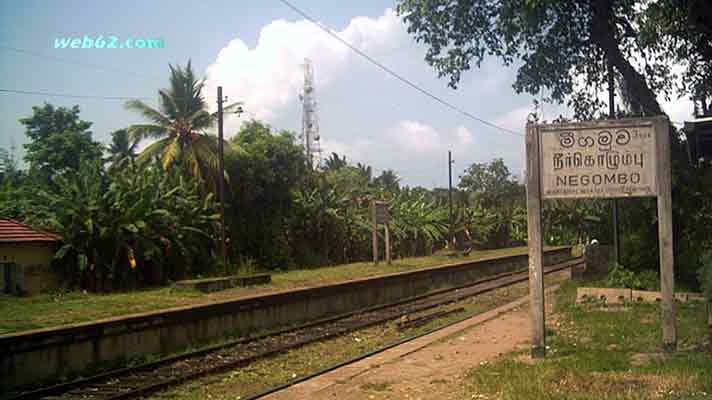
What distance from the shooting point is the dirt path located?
27.8ft

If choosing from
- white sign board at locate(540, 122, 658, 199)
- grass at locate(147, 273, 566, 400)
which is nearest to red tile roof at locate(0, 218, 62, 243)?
grass at locate(147, 273, 566, 400)

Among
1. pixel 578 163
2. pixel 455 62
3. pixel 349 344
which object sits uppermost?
pixel 455 62

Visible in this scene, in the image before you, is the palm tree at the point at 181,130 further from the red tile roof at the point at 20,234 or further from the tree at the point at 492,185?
the tree at the point at 492,185

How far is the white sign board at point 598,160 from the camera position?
370 inches

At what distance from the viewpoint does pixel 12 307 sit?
14.9m

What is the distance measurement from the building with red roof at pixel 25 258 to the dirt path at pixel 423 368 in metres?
11.2

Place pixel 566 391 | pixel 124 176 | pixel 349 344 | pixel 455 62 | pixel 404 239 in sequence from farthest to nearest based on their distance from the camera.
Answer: pixel 404 239 < pixel 124 176 < pixel 455 62 < pixel 349 344 < pixel 566 391

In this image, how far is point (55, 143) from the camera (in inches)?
1336

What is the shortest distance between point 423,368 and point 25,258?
13.0m

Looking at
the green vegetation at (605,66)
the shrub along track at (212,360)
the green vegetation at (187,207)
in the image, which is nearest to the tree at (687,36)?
the green vegetation at (605,66)

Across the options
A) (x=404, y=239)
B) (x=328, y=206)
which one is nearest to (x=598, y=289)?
(x=328, y=206)

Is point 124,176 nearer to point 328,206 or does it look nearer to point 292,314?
point 292,314

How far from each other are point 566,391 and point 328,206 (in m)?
26.9

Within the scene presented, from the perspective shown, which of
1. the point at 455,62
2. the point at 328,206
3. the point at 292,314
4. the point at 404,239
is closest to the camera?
the point at 292,314
